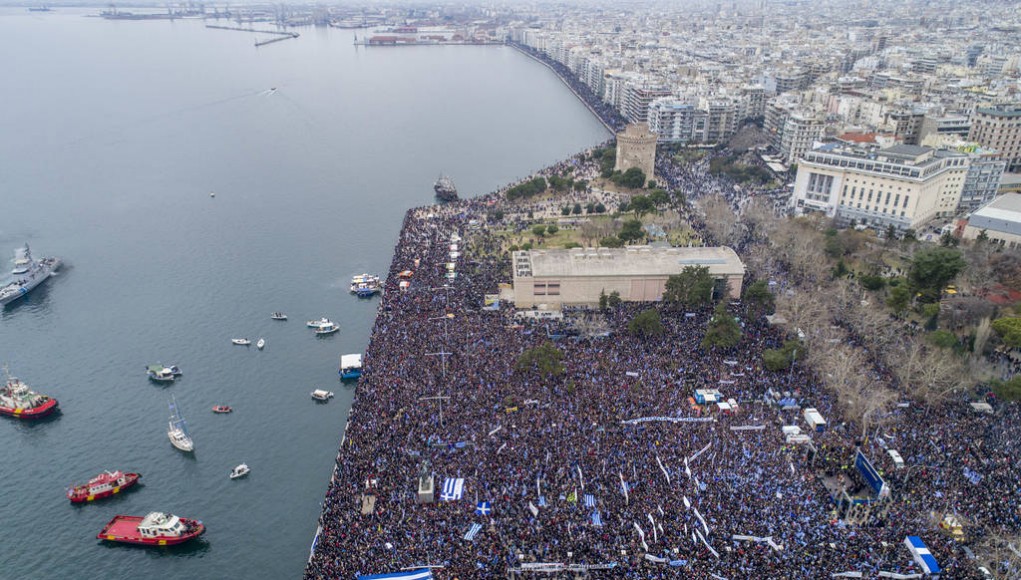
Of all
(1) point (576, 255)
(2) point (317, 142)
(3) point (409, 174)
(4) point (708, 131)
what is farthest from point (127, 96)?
(1) point (576, 255)

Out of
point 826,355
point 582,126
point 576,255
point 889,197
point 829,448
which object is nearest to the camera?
point 829,448

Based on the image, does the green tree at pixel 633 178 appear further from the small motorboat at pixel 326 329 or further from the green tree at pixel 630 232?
the small motorboat at pixel 326 329

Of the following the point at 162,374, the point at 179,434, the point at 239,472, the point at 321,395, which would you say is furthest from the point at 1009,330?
the point at 162,374

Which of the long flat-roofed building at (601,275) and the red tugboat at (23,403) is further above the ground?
the long flat-roofed building at (601,275)

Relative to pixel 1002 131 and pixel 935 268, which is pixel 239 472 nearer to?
pixel 935 268

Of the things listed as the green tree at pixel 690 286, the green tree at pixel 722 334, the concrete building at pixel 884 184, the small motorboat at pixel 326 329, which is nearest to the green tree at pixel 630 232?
the green tree at pixel 690 286

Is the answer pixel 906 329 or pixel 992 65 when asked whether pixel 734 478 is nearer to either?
pixel 906 329
